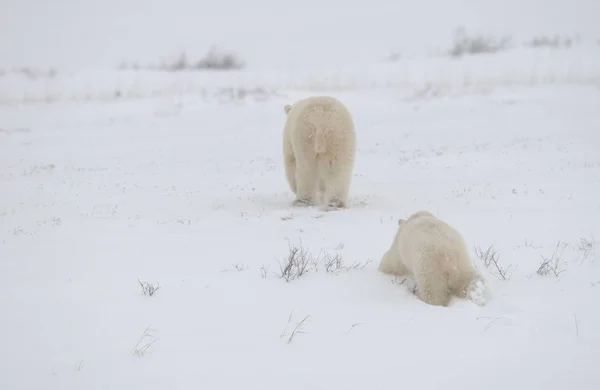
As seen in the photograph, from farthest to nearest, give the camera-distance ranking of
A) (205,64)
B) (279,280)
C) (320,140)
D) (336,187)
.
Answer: (205,64) < (336,187) < (320,140) < (279,280)

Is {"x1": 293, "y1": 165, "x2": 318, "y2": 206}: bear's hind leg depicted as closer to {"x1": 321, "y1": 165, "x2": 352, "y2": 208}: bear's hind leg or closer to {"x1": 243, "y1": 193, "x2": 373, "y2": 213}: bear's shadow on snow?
{"x1": 243, "y1": 193, "x2": 373, "y2": 213}: bear's shadow on snow

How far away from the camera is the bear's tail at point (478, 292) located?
14.8 ft

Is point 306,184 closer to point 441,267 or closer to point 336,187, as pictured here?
point 336,187

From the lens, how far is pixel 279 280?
5.14m

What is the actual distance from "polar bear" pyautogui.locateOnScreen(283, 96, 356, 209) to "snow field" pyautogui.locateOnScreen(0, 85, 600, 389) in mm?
423

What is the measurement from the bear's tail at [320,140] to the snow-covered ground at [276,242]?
106cm

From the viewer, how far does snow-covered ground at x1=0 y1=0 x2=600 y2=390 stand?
3.68m

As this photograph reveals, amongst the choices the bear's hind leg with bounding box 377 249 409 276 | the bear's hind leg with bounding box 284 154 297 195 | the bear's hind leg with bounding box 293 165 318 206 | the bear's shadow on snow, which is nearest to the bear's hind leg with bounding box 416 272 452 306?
the bear's hind leg with bounding box 377 249 409 276

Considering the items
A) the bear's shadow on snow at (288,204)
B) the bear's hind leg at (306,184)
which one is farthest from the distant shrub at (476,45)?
the bear's hind leg at (306,184)

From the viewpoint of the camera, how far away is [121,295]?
190 inches

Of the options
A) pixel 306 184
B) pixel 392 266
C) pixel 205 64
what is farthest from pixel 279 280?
pixel 205 64

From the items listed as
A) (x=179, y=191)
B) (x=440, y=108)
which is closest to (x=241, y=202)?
(x=179, y=191)

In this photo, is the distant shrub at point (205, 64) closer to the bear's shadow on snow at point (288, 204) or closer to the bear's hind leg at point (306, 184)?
the bear's shadow on snow at point (288, 204)

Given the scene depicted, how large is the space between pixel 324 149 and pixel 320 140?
0.15m
